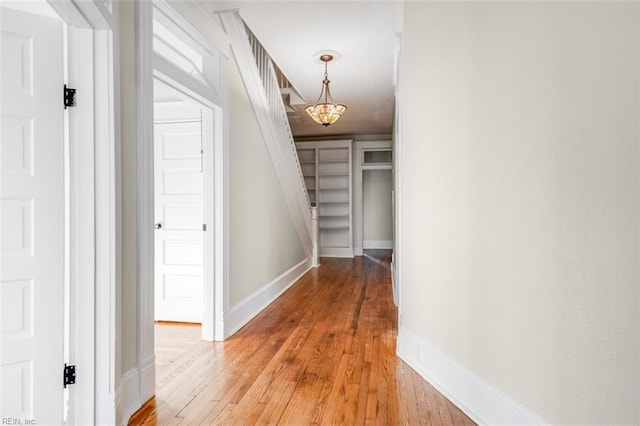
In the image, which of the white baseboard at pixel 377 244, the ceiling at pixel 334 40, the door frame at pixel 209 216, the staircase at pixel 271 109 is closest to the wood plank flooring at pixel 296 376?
the door frame at pixel 209 216

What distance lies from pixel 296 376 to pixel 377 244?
6.94 metres

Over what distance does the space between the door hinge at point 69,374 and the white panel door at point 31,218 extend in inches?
1.0

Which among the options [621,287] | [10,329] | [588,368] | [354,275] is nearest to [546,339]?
[588,368]

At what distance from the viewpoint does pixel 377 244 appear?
903 centimetres

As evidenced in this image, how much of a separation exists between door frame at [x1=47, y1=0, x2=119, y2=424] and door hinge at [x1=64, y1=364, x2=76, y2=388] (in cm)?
2

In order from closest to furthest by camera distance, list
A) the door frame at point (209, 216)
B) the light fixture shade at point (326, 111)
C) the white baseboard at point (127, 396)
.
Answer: the white baseboard at point (127, 396), the door frame at point (209, 216), the light fixture shade at point (326, 111)

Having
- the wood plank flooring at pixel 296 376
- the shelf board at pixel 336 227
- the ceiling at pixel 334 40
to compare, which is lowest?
the wood plank flooring at pixel 296 376

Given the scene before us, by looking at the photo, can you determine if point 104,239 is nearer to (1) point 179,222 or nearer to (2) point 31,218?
(2) point 31,218

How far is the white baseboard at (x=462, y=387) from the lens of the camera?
1604 mm

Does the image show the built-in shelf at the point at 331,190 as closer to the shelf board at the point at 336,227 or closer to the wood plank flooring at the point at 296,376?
the shelf board at the point at 336,227

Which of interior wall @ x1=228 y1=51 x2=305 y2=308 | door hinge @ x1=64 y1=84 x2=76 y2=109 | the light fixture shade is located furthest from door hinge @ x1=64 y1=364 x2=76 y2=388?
the light fixture shade

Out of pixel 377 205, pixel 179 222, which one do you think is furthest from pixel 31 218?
pixel 377 205

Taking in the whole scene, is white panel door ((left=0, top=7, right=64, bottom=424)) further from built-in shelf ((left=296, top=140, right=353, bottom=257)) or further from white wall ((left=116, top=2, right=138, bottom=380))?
built-in shelf ((left=296, top=140, right=353, bottom=257))

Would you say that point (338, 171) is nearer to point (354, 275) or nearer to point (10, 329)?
point (354, 275)
